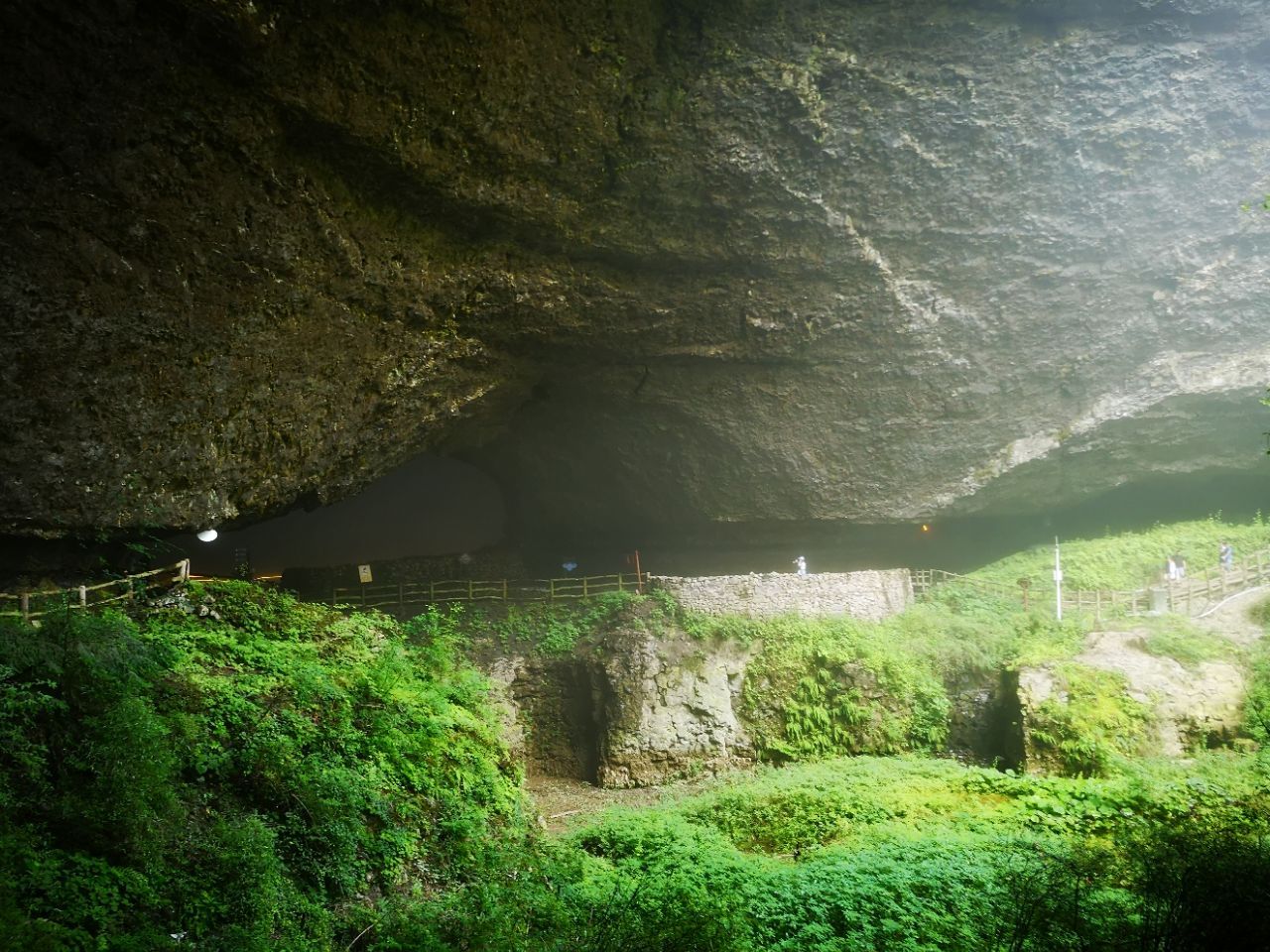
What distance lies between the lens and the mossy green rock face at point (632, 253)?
9.90 metres

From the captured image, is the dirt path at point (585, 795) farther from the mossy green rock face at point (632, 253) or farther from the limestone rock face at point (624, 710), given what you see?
the mossy green rock face at point (632, 253)

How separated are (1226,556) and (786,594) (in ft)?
34.1

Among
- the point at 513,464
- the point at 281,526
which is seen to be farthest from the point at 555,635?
the point at 281,526

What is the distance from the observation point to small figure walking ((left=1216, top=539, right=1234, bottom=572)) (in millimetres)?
18247

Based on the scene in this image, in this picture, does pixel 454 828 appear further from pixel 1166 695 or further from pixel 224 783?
pixel 1166 695

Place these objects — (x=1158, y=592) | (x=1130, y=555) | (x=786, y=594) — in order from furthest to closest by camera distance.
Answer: (x=1130, y=555)
(x=1158, y=592)
(x=786, y=594)

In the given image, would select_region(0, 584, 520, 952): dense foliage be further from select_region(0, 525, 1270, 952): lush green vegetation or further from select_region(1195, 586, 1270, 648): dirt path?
select_region(1195, 586, 1270, 648): dirt path

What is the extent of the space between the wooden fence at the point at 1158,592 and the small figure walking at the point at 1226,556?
0.42 feet

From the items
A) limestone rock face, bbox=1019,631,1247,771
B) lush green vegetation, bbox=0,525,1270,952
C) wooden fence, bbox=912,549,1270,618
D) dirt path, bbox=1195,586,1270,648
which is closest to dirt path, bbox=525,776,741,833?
lush green vegetation, bbox=0,525,1270,952

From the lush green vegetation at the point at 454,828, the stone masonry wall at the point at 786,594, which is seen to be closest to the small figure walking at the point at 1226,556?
the lush green vegetation at the point at 454,828

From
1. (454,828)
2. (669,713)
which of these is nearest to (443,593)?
(669,713)

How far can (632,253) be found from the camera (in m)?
14.1

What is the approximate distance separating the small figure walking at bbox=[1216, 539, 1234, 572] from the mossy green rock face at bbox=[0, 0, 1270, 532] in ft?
7.76

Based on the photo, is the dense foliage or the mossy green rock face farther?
the mossy green rock face
